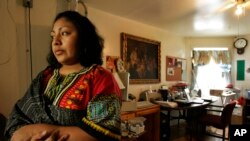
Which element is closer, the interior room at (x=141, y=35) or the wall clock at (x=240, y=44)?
the interior room at (x=141, y=35)

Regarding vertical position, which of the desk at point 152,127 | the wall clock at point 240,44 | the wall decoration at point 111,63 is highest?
the wall clock at point 240,44

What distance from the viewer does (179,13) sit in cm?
301

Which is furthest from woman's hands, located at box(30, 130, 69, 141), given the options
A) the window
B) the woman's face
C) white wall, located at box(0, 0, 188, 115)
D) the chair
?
the window

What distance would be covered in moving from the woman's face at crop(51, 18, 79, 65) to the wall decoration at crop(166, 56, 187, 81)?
3.66 meters

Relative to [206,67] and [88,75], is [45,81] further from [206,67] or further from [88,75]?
[206,67]

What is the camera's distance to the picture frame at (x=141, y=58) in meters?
3.30

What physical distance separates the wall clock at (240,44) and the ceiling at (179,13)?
2.22 feet

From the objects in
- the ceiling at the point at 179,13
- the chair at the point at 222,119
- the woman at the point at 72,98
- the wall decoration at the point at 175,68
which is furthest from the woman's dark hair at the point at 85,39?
the wall decoration at the point at 175,68

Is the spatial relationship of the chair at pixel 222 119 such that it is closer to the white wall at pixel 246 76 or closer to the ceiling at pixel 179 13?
the ceiling at pixel 179 13

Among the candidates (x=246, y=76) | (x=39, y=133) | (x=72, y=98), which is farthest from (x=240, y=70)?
(x=39, y=133)

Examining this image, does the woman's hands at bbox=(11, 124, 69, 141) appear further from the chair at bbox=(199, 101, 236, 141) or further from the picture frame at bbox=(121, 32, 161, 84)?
the chair at bbox=(199, 101, 236, 141)

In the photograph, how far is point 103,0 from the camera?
2479 mm

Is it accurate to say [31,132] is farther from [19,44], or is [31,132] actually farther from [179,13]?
[179,13]

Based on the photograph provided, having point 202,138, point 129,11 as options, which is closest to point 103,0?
point 129,11
